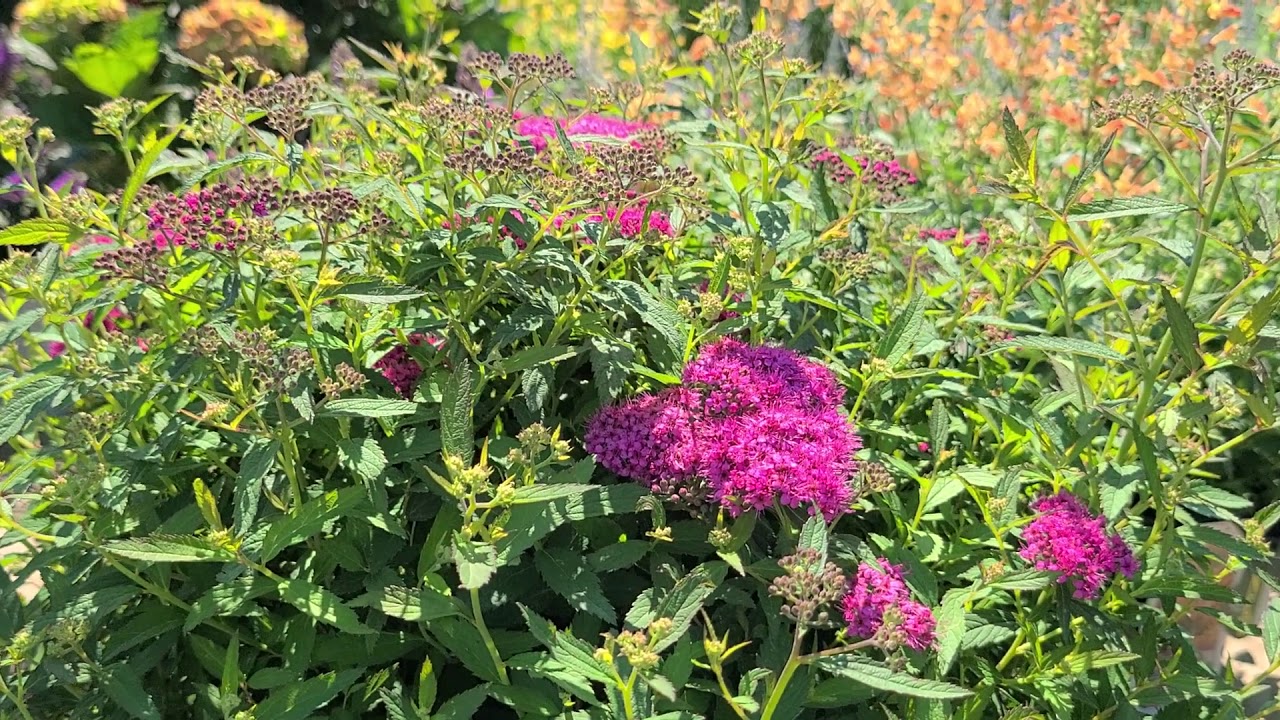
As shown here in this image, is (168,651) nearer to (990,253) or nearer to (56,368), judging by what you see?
(56,368)

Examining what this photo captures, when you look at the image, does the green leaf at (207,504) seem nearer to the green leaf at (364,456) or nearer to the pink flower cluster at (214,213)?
the green leaf at (364,456)

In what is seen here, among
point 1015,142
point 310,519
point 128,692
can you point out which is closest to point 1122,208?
point 1015,142

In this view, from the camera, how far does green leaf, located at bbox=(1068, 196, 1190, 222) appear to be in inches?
46.8

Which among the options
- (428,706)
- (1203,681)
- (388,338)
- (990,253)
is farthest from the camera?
(990,253)

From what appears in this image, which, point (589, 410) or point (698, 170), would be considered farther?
point (698, 170)

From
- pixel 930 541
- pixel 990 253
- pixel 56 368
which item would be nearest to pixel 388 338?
pixel 56 368

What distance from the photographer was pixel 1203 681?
1289 mm

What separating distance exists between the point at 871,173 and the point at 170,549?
1223 millimetres

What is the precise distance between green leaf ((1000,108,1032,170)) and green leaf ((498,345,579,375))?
67cm

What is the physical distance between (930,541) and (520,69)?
0.97 m

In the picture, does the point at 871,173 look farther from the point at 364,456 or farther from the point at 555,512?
the point at 364,456

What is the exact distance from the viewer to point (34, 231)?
4.09 ft

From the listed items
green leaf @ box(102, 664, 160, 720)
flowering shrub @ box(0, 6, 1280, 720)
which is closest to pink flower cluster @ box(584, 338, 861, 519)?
flowering shrub @ box(0, 6, 1280, 720)

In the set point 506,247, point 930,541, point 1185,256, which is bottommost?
point 930,541
